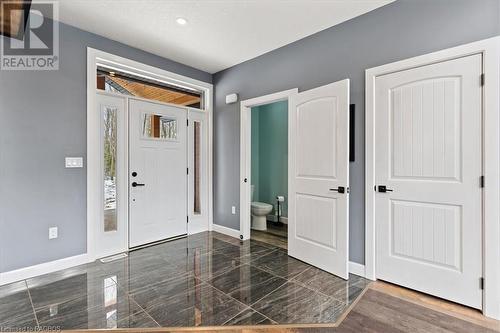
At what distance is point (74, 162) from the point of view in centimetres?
296

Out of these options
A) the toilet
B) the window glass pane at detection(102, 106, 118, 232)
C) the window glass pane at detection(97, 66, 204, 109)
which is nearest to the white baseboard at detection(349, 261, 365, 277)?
the toilet

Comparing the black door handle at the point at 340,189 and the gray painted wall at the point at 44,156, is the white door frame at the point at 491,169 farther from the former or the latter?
the gray painted wall at the point at 44,156

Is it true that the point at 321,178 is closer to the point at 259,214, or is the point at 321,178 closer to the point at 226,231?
the point at 259,214

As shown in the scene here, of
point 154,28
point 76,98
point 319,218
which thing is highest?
point 154,28

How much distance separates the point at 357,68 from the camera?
9.03 ft

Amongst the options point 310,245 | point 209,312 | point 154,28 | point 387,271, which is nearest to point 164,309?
point 209,312

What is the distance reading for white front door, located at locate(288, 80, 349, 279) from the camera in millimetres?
2658

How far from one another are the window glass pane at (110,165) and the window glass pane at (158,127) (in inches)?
16.2

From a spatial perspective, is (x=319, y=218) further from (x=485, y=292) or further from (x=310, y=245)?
(x=485, y=292)

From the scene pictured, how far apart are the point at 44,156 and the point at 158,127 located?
1.45m

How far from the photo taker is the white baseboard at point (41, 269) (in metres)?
2.53

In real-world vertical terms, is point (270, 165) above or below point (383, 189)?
above

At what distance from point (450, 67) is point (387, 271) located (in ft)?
6.54

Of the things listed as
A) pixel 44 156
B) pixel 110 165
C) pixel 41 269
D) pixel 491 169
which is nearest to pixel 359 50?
pixel 491 169
